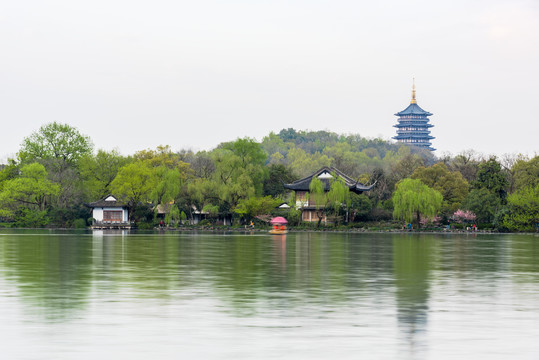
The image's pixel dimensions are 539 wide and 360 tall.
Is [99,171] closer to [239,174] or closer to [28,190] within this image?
[28,190]

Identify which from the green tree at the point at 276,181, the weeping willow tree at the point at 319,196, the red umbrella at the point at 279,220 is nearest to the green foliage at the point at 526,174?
the weeping willow tree at the point at 319,196

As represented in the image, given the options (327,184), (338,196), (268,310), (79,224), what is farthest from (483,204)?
(268,310)

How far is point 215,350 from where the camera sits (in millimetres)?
9672

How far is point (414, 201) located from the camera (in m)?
61.0

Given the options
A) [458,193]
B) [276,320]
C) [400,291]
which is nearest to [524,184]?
[458,193]

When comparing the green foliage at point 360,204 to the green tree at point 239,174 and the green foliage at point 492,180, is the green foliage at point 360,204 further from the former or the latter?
the green foliage at point 492,180

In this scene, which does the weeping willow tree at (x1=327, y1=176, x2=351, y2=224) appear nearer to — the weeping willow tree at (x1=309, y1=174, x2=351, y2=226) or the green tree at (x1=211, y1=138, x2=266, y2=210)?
the weeping willow tree at (x1=309, y1=174, x2=351, y2=226)

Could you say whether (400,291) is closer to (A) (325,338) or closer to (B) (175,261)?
(A) (325,338)

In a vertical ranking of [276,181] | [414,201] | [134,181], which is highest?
[276,181]

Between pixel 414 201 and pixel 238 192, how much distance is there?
50.1 ft

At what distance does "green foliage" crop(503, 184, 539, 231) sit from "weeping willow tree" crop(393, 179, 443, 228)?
5.58 metres

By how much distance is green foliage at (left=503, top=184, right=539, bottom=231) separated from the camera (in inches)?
2313

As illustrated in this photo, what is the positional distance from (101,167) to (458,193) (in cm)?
3414

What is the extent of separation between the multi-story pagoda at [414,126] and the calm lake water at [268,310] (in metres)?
147
